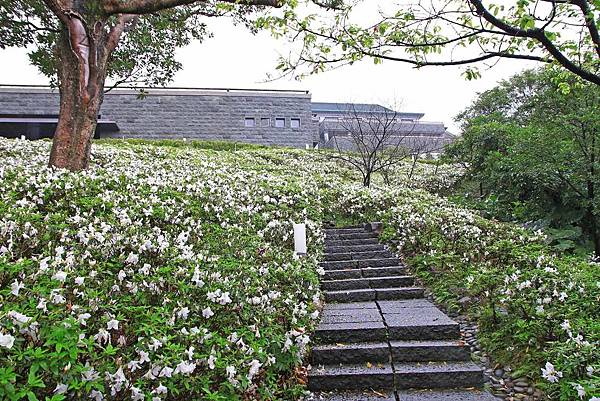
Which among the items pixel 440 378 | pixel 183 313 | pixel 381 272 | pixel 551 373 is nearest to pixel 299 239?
pixel 381 272

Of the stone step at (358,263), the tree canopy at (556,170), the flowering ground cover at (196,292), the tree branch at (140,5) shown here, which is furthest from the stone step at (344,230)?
the tree branch at (140,5)

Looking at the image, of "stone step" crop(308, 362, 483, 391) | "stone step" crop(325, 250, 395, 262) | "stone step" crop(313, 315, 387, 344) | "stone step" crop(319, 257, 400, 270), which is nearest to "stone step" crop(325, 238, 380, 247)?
"stone step" crop(325, 250, 395, 262)

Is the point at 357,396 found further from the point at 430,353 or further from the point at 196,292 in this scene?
the point at 196,292

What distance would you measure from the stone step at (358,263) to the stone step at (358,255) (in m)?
0.25

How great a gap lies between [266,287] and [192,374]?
5.65ft

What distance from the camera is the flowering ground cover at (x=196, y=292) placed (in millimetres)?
2182

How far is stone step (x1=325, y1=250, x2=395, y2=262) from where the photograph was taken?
741cm

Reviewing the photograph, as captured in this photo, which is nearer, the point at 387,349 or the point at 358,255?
the point at 387,349

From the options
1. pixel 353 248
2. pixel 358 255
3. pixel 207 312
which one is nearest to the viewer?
pixel 207 312

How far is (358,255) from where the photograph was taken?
7.47 m

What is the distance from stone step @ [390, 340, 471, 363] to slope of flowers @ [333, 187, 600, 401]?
0.37 meters

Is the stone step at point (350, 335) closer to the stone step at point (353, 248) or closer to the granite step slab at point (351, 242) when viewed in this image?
the stone step at point (353, 248)

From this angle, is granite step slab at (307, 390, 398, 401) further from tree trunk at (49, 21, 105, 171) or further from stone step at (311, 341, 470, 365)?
tree trunk at (49, 21, 105, 171)

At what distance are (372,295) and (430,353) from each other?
175 centimetres
